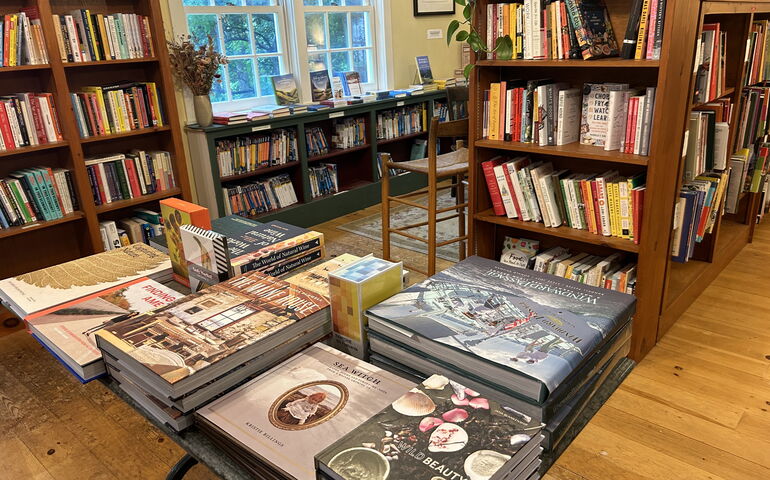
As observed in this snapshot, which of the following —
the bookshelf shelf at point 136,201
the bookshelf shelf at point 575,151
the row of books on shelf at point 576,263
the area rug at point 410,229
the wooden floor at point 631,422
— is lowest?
the wooden floor at point 631,422

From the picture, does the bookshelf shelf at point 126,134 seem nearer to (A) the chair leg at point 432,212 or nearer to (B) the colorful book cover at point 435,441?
(A) the chair leg at point 432,212

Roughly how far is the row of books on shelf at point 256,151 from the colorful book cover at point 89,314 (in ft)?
8.22

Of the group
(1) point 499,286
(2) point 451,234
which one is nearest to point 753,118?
(2) point 451,234

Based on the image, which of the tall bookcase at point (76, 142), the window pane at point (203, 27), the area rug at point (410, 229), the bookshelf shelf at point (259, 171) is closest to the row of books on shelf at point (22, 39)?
the tall bookcase at point (76, 142)

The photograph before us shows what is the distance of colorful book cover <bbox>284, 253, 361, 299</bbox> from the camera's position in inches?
49.9

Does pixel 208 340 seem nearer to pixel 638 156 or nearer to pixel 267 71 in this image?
pixel 638 156

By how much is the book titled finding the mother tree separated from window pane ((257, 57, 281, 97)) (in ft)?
11.6

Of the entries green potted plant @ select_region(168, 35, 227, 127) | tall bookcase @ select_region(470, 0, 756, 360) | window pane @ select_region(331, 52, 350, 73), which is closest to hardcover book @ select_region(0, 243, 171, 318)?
tall bookcase @ select_region(470, 0, 756, 360)

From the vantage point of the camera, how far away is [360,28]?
16.1ft

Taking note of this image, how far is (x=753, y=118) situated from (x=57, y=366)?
384 centimetres

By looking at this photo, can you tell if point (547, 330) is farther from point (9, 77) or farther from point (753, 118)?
point (9, 77)

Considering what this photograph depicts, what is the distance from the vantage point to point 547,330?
0.99 metres

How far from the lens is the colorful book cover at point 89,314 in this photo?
1149mm

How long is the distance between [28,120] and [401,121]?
114 inches
